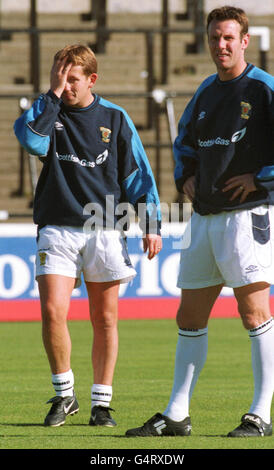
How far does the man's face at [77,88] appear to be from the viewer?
6148 mm

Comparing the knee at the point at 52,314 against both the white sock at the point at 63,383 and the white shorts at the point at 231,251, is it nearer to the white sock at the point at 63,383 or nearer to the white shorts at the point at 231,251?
the white sock at the point at 63,383

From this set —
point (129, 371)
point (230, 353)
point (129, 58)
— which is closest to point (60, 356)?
point (129, 371)

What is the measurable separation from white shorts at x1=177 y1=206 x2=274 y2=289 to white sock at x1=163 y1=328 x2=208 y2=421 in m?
0.27

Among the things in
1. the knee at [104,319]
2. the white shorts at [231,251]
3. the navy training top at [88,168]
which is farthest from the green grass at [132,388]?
the navy training top at [88,168]

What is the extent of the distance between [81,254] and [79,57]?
1.08 meters

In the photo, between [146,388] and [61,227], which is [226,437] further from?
[146,388]

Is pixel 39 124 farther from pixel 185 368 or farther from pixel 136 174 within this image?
pixel 185 368

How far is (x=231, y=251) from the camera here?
18.6ft

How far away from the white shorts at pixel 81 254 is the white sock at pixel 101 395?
1.95 ft

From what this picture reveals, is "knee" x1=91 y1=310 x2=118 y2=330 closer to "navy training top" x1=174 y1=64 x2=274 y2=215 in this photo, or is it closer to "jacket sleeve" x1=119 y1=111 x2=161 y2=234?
"jacket sleeve" x1=119 y1=111 x2=161 y2=234

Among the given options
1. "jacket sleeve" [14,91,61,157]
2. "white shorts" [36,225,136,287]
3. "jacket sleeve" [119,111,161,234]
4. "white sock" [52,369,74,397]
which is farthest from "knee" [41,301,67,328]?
"jacket sleeve" [14,91,61,157]

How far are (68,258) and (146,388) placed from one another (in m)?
1.84

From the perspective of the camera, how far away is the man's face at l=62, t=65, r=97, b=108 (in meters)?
6.15

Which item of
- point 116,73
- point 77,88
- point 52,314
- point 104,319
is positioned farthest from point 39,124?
point 116,73
